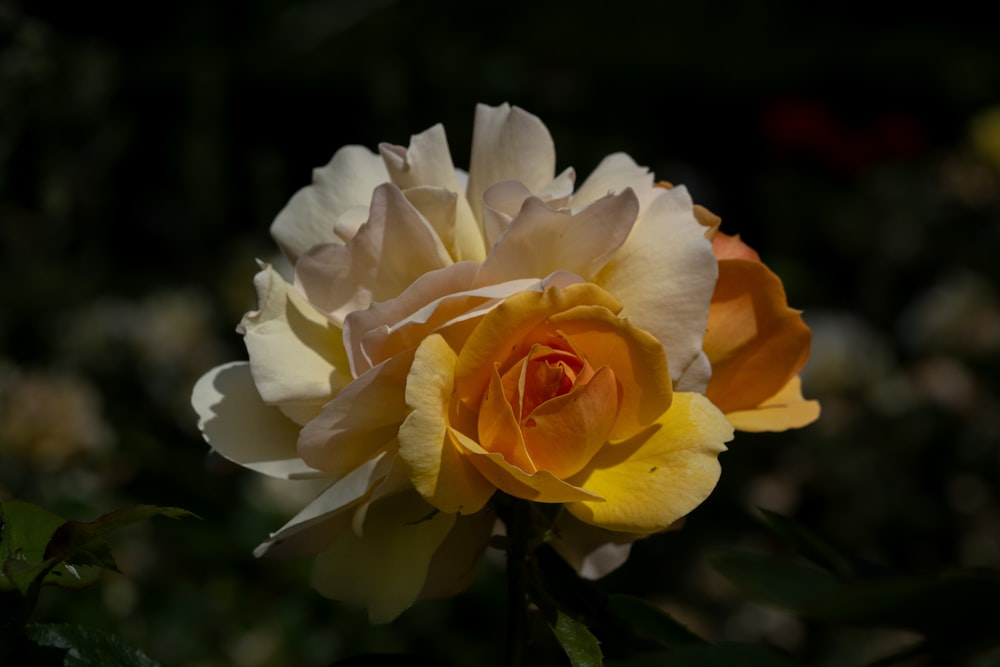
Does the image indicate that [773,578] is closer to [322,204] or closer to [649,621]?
[649,621]

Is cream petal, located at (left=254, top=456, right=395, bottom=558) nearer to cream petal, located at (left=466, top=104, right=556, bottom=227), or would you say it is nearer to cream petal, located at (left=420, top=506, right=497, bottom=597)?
cream petal, located at (left=420, top=506, right=497, bottom=597)

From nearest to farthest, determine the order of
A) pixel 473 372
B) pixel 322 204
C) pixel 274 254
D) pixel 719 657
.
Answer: pixel 719 657
pixel 473 372
pixel 322 204
pixel 274 254

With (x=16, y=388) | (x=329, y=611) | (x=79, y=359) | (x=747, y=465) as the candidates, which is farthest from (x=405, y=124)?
(x=329, y=611)

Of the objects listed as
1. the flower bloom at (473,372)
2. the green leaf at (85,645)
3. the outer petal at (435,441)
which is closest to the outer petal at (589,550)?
the flower bloom at (473,372)

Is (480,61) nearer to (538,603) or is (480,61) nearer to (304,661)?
(304,661)

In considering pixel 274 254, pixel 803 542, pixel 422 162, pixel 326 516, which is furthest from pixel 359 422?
pixel 274 254

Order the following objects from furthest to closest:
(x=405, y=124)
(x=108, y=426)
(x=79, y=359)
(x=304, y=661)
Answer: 1. (x=405, y=124)
2. (x=79, y=359)
3. (x=108, y=426)
4. (x=304, y=661)

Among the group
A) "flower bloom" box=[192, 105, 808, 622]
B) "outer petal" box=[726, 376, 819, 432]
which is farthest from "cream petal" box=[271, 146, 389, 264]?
"outer petal" box=[726, 376, 819, 432]
